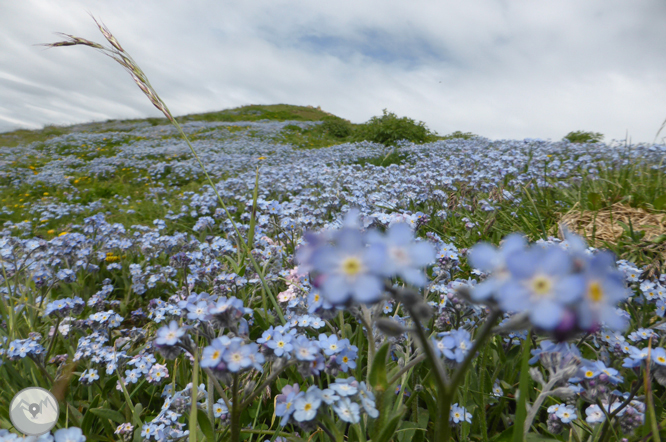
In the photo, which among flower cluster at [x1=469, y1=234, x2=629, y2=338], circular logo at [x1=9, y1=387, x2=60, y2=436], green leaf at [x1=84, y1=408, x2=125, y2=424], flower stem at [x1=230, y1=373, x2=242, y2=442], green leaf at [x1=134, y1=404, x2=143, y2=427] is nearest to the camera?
flower cluster at [x1=469, y1=234, x2=629, y2=338]

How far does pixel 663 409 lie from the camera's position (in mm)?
1654

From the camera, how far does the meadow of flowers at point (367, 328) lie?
25.9 inches

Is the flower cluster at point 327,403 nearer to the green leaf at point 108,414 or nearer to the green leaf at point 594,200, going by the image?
the green leaf at point 108,414

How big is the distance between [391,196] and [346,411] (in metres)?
3.69

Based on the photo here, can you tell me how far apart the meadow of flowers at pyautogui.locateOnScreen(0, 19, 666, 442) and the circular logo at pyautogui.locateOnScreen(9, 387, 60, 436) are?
6cm

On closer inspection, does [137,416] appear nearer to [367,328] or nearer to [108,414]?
[108,414]

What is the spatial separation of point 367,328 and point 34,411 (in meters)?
1.04

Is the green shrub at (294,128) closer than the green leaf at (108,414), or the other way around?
the green leaf at (108,414)

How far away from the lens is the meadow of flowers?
2.16 feet

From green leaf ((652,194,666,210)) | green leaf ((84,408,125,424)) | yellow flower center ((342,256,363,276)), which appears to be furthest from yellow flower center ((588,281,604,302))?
green leaf ((652,194,666,210))

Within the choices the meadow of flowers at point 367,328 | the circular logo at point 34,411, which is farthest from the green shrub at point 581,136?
the circular logo at point 34,411

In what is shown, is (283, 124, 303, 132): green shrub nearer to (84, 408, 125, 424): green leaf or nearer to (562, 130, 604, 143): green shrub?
(562, 130, 604, 143): green shrub

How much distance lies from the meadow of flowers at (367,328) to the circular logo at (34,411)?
6cm

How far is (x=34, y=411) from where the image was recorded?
1029mm
